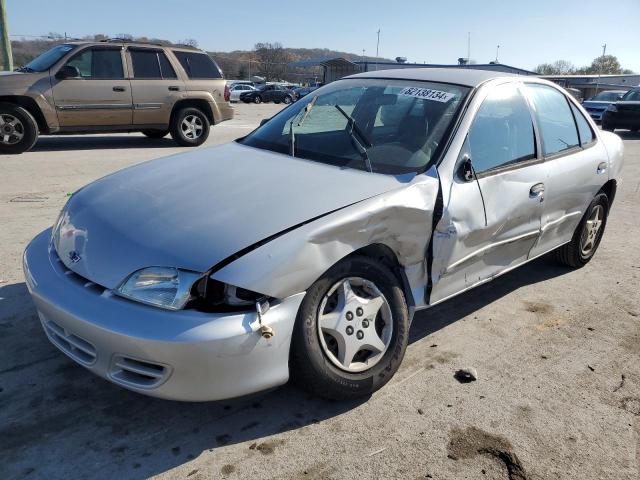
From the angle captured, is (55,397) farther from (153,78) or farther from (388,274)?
(153,78)

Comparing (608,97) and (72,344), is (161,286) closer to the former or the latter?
(72,344)

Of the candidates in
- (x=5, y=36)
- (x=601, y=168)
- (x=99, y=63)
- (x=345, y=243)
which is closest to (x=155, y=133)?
(x=99, y=63)

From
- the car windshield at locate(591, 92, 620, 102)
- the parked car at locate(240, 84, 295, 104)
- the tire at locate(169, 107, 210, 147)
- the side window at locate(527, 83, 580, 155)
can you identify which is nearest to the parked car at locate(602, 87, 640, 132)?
the car windshield at locate(591, 92, 620, 102)

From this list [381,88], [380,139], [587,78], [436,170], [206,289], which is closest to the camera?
[206,289]

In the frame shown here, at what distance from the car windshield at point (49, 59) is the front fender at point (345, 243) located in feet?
28.6

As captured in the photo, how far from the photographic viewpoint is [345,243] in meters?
2.54

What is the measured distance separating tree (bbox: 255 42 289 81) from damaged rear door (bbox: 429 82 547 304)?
79.6 m

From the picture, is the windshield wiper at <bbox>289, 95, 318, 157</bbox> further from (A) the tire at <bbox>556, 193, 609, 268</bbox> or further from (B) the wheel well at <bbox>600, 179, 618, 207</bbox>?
(B) the wheel well at <bbox>600, 179, 618, 207</bbox>

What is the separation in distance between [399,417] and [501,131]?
1.94 metres

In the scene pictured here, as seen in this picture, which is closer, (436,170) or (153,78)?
(436,170)

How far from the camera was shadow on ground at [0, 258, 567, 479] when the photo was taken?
2279 millimetres

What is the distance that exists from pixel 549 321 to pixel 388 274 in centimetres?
169

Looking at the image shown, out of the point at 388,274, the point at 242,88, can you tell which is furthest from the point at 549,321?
the point at 242,88

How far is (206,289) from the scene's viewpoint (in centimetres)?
227
